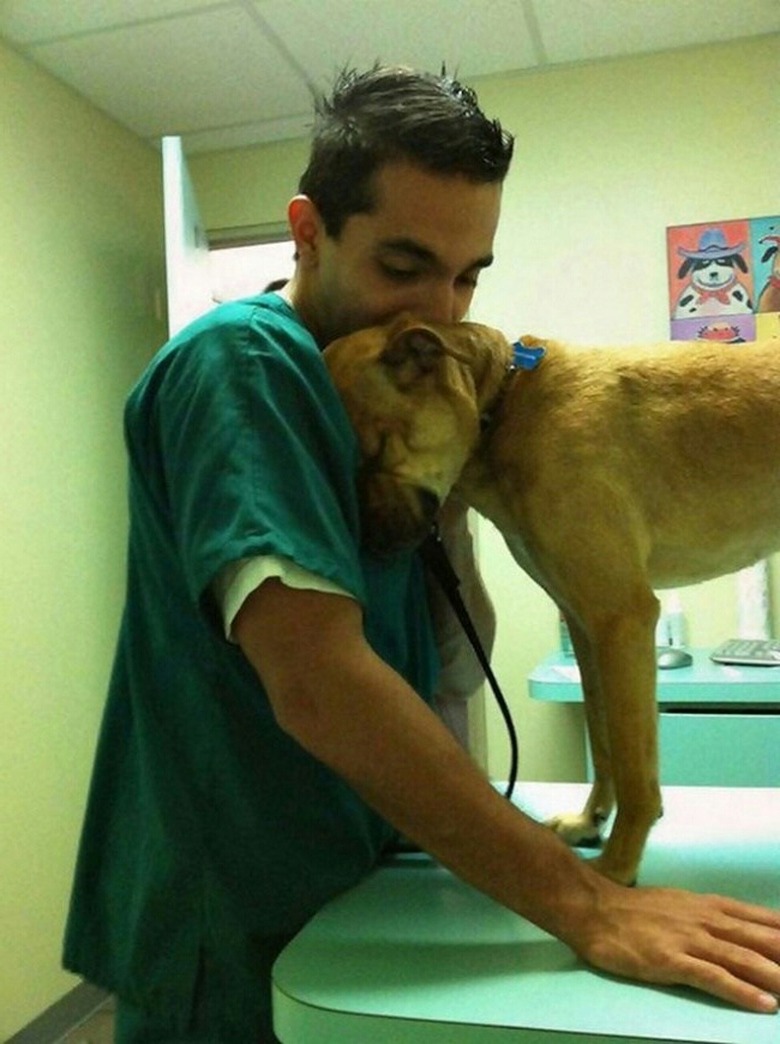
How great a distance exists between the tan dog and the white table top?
11 centimetres

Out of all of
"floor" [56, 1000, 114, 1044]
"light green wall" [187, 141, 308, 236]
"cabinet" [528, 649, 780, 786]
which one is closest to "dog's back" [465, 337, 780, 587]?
"cabinet" [528, 649, 780, 786]

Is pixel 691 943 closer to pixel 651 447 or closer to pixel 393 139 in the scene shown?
pixel 651 447

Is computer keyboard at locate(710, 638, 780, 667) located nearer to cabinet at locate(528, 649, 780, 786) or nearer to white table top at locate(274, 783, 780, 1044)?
cabinet at locate(528, 649, 780, 786)

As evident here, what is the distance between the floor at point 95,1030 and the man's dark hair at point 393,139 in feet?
7.49

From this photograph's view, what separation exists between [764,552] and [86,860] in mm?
735

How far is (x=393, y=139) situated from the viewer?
2.95 ft

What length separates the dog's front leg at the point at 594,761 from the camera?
3.38ft

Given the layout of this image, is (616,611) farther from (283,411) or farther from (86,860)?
(86,860)

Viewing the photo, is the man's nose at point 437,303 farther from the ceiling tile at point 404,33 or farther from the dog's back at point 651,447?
the ceiling tile at point 404,33

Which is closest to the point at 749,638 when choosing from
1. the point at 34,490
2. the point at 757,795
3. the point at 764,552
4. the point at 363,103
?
the point at 757,795

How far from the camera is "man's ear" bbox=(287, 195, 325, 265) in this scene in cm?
96

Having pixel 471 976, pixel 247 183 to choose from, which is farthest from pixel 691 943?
pixel 247 183

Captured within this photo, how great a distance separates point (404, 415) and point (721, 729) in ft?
5.15

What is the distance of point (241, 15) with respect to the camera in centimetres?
251
